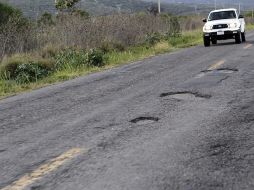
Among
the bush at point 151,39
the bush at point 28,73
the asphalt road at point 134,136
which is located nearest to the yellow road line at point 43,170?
the asphalt road at point 134,136

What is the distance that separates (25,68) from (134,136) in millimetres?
7952

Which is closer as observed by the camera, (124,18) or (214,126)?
(214,126)

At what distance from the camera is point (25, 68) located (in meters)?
12.9

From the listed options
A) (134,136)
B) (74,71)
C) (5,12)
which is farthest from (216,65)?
(5,12)

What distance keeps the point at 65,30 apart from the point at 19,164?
1423 centimetres

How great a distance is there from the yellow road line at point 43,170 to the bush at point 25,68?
24.7ft

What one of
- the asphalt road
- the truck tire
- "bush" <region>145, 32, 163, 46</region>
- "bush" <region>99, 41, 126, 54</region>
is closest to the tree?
"bush" <region>145, 32, 163, 46</region>

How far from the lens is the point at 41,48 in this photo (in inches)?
687

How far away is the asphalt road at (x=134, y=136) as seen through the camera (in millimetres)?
4133

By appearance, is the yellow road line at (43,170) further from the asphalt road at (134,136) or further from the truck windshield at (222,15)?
the truck windshield at (222,15)

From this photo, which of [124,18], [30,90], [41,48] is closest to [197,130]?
[30,90]

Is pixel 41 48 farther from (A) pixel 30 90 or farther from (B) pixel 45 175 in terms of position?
(B) pixel 45 175

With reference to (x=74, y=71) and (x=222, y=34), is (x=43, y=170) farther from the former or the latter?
(x=222, y=34)

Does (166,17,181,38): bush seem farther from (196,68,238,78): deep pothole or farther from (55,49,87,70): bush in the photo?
(196,68,238,78): deep pothole
